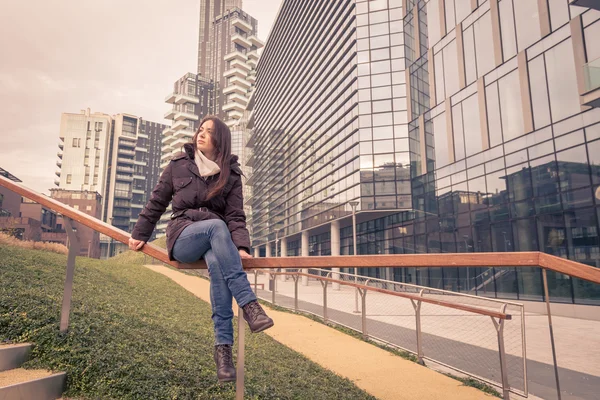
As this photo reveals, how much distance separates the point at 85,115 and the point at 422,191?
3754 inches

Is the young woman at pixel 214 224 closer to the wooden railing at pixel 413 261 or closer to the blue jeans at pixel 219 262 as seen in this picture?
the blue jeans at pixel 219 262

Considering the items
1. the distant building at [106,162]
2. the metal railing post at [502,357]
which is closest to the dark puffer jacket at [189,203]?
the metal railing post at [502,357]

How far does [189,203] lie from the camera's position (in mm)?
Answer: 2701

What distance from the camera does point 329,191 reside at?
35.3 metres

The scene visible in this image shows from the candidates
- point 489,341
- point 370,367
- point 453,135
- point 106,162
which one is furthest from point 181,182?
point 106,162

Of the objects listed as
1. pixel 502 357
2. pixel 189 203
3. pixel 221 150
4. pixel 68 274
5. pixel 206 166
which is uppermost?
pixel 221 150

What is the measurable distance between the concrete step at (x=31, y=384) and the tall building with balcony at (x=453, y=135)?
935cm

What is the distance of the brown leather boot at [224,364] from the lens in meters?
2.34

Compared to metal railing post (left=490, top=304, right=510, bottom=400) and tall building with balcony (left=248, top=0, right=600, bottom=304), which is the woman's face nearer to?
metal railing post (left=490, top=304, right=510, bottom=400)

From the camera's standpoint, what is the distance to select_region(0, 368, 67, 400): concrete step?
2.30 meters

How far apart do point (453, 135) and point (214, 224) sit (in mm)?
24673

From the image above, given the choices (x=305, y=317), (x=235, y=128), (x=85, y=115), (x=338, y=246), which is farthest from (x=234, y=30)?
(x=305, y=317)

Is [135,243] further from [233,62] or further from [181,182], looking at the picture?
[233,62]

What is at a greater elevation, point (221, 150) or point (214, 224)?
point (221, 150)
